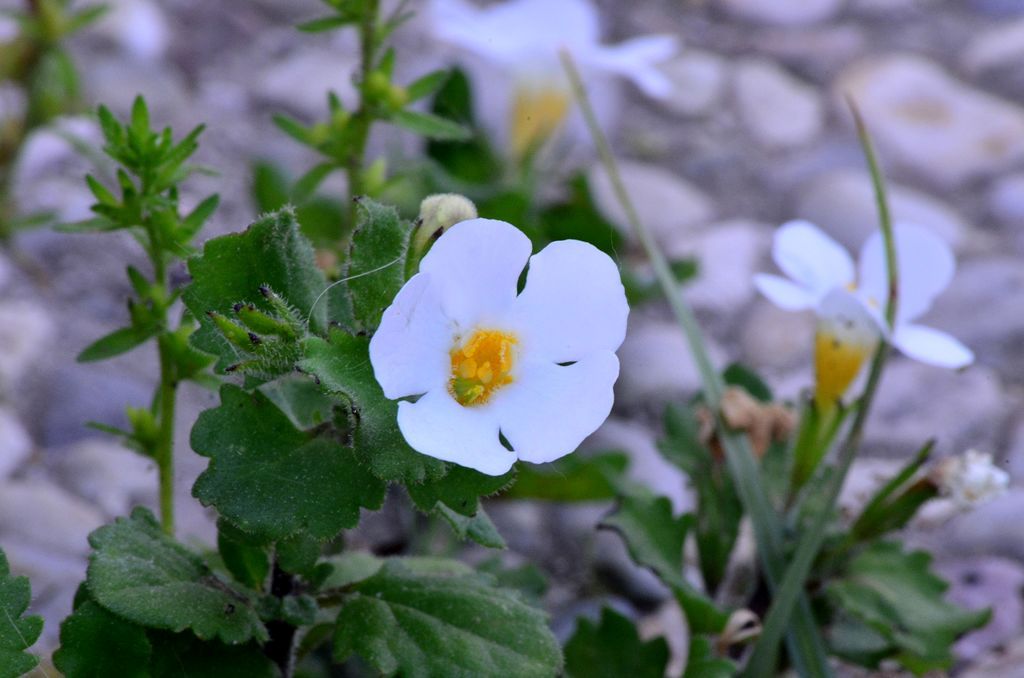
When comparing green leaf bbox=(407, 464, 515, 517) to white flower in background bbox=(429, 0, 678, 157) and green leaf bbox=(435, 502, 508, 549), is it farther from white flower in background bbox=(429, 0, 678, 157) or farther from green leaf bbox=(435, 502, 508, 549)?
white flower in background bbox=(429, 0, 678, 157)

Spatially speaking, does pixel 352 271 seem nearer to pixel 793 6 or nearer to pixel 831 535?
pixel 831 535

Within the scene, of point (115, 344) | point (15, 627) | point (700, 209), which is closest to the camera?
point (15, 627)

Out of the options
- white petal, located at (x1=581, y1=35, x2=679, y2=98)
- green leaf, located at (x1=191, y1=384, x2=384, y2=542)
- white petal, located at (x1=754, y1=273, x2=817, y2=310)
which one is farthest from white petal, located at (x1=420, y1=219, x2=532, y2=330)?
white petal, located at (x1=581, y1=35, x2=679, y2=98)

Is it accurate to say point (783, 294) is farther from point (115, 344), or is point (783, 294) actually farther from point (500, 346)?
point (115, 344)

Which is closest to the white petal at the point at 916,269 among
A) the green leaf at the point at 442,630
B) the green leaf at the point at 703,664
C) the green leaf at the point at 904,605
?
the green leaf at the point at 904,605

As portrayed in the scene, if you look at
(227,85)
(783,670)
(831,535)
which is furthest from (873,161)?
(227,85)

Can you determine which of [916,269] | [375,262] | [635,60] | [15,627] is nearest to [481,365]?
[375,262]
